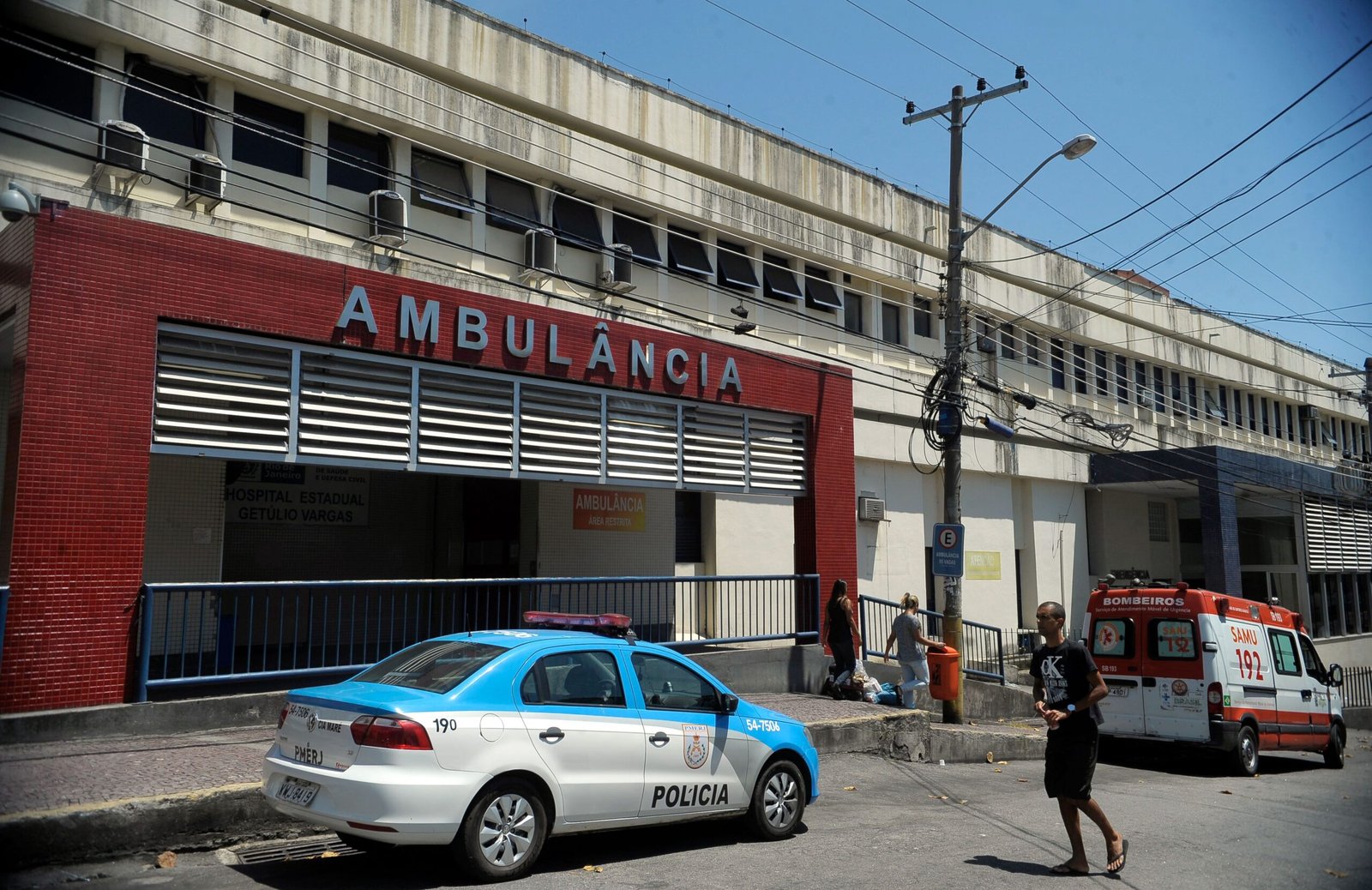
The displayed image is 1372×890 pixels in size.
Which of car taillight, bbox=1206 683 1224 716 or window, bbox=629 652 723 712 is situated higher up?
window, bbox=629 652 723 712

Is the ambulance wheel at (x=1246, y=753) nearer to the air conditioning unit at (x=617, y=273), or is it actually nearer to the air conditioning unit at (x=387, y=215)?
the air conditioning unit at (x=617, y=273)

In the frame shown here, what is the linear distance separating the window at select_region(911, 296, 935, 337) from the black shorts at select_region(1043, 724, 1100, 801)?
17.3 meters

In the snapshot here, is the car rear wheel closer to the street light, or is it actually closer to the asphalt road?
the asphalt road

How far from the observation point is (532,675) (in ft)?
22.9

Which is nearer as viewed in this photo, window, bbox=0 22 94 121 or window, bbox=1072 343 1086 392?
window, bbox=0 22 94 121

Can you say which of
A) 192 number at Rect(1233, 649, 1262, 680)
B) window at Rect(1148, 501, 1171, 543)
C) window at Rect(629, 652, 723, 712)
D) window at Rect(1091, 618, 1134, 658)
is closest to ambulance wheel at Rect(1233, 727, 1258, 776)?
192 number at Rect(1233, 649, 1262, 680)

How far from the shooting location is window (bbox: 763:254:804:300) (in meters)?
20.5

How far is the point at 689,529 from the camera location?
59.6 ft

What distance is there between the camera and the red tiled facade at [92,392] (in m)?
9.27

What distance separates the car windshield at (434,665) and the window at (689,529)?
10599 mm

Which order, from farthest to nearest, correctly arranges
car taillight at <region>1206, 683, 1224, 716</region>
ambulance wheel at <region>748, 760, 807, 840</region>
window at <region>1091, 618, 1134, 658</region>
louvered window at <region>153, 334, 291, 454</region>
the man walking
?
window at <region>1091, 618, 1134, 658</region>
car taillight at <region>1206, 683, 1224, 716</region>
louvered window at <region>153, 334, 291, 454</region>
ambulance wheel at <region>748, 760, 807, 840</region>
the man walking

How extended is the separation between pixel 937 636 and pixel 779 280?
7.37 m

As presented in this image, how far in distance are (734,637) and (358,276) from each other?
7.21 metres

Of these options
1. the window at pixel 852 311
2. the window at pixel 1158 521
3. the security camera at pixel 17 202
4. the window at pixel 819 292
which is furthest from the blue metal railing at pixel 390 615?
the window at pixel 1158 521
